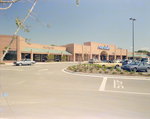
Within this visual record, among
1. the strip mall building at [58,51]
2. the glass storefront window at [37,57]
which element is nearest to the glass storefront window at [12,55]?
the strip mall building at [58,51]

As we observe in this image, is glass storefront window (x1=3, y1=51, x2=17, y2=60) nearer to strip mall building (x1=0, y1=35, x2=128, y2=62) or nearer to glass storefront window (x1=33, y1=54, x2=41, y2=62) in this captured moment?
strip mall building (x1=0, y1=35, x2=128, y2=62)

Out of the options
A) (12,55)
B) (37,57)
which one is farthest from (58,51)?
(12,55)

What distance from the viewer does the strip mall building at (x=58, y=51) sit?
116 ft

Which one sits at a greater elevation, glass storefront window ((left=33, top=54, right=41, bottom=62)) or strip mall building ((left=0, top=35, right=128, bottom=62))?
strip mall building ((left=0, top=35, right=128, bottom=62))

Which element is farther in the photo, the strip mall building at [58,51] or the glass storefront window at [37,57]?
the glass storefront window at [37,57]

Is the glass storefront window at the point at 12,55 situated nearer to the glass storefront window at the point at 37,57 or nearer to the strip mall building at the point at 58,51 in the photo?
the strip mall building at the point at 58,51

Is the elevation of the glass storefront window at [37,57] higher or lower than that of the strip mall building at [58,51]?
lower

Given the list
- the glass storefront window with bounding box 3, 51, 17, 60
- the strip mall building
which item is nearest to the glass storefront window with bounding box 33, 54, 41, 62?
the strip mall building

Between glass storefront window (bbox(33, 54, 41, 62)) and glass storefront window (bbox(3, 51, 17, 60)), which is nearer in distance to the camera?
glass storefront window (bbox(3, 51, 17, 60))

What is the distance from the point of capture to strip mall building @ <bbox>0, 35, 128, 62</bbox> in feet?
116

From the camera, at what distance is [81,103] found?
560cm

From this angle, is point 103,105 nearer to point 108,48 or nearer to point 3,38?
point 3,38

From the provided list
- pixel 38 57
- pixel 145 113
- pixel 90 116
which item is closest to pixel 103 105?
pixel 90 116

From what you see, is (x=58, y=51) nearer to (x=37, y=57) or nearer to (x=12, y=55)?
(x=37, y=57)
